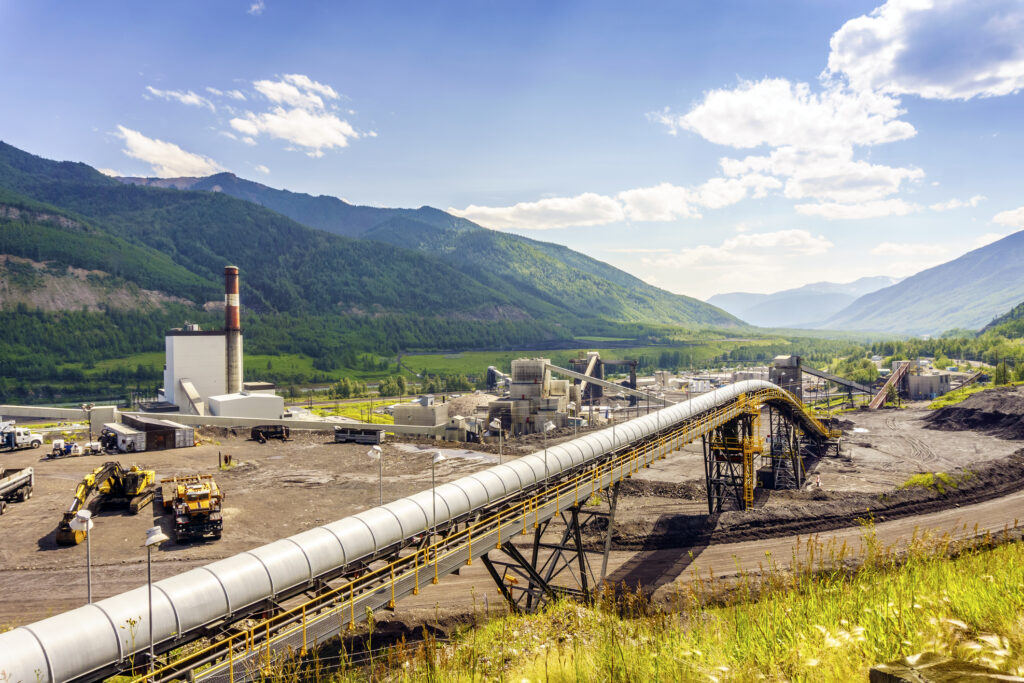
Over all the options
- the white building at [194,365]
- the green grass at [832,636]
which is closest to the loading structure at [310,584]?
the green grass at [832,636]

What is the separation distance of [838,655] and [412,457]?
205ft

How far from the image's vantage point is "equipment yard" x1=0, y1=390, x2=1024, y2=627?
3181cm

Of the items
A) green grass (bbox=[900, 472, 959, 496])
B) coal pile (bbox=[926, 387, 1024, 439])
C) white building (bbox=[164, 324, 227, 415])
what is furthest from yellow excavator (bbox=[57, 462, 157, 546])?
coal pile (bbox=[926, 387, 1024, 439])

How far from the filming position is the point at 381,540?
1950 cm

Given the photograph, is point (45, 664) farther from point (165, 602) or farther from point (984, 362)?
point (984, 362)

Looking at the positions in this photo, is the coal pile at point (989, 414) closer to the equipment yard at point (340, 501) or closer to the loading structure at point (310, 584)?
the equipment yard at point (340, 501)

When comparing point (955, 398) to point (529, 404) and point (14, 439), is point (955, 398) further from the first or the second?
point (14, 439)

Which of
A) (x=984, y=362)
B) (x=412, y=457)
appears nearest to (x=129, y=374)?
(x=412, y=457)

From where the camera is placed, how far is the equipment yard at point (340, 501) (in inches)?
1252

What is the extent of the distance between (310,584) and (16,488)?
42699mm

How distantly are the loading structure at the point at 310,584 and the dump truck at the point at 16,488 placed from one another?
113ft

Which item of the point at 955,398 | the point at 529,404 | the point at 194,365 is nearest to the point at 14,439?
the point at 194,365

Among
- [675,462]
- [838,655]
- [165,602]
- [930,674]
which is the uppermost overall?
[930,674]

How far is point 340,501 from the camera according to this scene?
46938 millimetres
